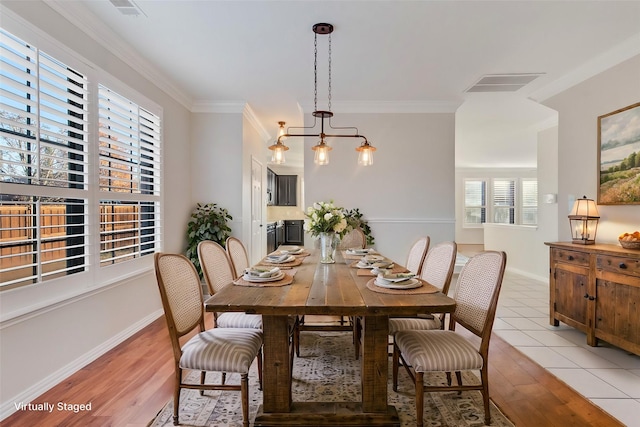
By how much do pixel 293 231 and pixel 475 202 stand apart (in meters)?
5.90

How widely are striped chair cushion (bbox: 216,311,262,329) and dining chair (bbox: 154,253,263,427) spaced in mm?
263

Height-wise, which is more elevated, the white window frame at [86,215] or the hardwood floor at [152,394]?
the white window frame at [86,215]

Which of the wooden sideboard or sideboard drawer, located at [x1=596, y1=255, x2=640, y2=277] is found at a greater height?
sideboard drawer, located at [x1=596, y1=255, x2=640, y2=277]

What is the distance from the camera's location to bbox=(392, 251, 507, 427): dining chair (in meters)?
1.73

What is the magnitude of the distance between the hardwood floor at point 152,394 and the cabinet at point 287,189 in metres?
6.87

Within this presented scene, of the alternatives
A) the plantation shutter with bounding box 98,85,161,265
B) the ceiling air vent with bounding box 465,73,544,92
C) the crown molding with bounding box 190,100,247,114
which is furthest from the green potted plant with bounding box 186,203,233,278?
the ceiling air vent with bounding box 465,73,544,92

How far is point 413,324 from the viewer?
2229mm

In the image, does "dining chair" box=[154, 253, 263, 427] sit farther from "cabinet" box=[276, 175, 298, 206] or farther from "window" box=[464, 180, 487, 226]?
"window" box=[464, 180, 487, 226]

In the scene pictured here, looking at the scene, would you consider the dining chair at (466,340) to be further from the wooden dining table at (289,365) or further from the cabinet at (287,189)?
the cabinet at (287,189)

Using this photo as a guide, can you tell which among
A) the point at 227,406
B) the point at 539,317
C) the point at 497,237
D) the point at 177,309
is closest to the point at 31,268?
the point at 177,309

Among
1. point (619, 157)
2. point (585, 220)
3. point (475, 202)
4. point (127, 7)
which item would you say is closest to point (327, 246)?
point (127, 7)

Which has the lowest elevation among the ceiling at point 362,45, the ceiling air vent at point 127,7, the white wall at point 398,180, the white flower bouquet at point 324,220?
the white flower bouquet at point 324,220

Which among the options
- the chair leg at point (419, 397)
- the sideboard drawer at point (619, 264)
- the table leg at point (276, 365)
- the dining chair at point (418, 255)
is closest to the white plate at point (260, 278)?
the table leg at point (276, 365)

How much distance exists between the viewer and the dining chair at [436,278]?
7.29 ft
